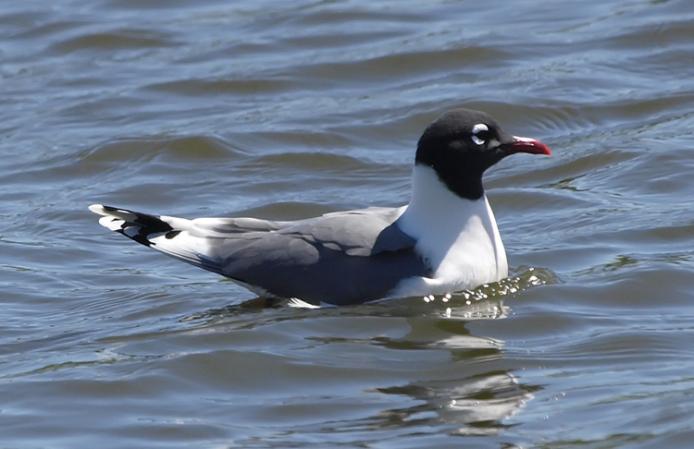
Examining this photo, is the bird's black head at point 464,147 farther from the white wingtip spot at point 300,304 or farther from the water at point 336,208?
the white wingtip spot at point 300,304

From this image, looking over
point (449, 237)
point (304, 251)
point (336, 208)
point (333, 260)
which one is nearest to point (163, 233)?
point (304, 251)

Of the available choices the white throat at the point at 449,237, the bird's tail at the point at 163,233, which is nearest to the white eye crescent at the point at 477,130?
the white throat at the point at 449,237

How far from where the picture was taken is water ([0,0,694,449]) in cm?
787

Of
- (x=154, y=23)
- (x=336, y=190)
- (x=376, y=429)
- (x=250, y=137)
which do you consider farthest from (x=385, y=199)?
(x=154, y=23)

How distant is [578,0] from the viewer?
1666 centimetres

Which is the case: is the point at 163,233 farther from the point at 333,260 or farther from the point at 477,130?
the point at 477,130

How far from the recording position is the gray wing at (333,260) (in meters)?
9.38

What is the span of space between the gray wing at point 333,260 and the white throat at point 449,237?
75mm

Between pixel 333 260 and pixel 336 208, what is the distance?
250 centimetres

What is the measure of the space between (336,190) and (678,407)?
5217 mm

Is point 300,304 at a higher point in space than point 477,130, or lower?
lower

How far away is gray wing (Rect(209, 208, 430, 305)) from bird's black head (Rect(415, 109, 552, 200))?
0.42m

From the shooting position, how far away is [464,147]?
9547 millimetres

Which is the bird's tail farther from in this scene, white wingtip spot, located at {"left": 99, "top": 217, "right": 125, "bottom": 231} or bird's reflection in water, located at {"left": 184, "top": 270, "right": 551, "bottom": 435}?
bird's reflection in water, located at {"left": 184, "top": 270, "right": 551, "bottom": 435}
